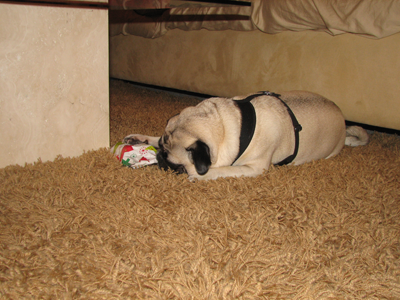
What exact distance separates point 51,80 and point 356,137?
2.88 meters

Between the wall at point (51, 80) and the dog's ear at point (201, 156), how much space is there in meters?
0.89

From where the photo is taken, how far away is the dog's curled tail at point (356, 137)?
3146 mm

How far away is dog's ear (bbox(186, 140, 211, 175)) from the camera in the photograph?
6.47ft

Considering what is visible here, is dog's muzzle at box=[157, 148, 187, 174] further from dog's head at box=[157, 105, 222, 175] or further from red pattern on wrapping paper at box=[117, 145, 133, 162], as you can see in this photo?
red pattern on wrapping paper at box=[117, 145, 133, 162]

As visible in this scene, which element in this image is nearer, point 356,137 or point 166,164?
point 166,164

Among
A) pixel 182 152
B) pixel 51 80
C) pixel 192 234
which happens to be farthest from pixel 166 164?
pixel 51 80

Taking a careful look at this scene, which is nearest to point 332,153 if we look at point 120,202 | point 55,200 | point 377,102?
point 377,102

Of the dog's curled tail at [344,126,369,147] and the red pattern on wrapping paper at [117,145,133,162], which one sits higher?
the red pattern on wrapping paper at [117,145,133,162]

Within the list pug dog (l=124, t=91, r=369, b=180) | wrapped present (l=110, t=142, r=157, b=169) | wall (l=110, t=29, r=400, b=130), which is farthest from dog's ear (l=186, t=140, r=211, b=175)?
wall (l=110, t=29, r=400, b=130)

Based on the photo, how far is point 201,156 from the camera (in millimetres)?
1988

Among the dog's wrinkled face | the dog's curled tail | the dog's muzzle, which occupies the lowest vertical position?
the dog's curled tail

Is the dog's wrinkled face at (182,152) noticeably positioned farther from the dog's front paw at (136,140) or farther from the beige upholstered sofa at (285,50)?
the beige upholstered sofa at (285,50)

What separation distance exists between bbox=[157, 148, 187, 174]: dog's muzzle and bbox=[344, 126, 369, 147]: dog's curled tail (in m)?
1.92

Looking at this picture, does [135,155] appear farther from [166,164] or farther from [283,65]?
[283,65]
